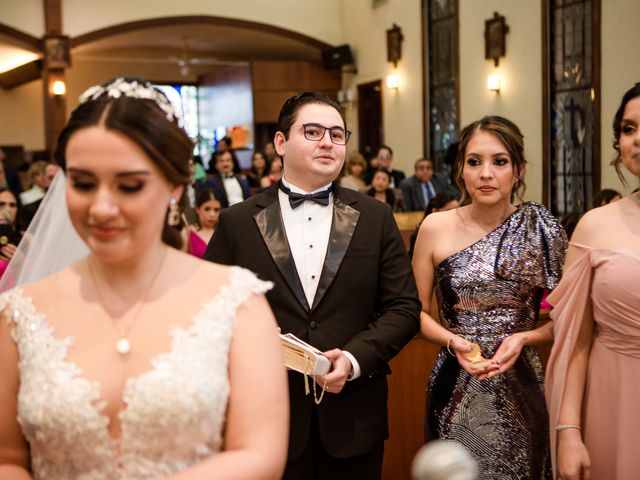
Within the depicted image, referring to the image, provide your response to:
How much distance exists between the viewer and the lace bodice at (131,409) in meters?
1.55

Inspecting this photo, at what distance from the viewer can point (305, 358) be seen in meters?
2.27

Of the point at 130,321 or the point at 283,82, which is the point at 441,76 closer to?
the point at 283,82

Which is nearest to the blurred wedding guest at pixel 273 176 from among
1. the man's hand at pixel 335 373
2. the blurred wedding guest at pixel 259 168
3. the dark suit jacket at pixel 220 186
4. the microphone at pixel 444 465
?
the blurred wedding guest at pixel 259 168

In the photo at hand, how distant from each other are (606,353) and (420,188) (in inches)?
343

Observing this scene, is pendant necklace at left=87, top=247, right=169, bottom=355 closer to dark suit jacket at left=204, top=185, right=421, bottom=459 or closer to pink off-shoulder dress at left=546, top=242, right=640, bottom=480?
dark suit jacket at left=204, top=185, right=421, bottom=459

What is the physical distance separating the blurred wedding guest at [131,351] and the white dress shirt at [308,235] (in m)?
0.92

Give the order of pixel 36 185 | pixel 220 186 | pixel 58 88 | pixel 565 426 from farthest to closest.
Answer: pixel 58 88 → pixel 36 185 → pixel 220 186 → pixel 565 426

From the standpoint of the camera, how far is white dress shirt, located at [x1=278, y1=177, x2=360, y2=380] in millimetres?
2615

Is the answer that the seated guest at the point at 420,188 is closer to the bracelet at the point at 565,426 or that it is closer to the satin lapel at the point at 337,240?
the satin lapel at the point at 337,240

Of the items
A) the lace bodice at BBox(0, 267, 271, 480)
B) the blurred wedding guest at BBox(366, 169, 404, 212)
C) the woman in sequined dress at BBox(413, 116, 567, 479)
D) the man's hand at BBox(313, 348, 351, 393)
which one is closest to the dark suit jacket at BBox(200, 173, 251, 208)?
the blurred wedding guest at BBox(366, 169, 404, 212)

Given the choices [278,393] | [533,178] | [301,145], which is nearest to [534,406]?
[301,145]

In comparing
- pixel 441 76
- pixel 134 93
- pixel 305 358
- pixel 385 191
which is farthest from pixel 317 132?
pixel 441 76

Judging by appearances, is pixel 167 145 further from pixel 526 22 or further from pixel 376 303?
pixel 526 22

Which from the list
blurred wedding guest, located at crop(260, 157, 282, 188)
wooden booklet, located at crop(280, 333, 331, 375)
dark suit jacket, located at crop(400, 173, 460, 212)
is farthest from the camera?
blurred wedding guest, located at crop(260, 157, 282, 188)
